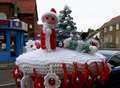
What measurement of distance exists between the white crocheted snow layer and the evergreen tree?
0.24 meters

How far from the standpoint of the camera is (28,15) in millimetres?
50281

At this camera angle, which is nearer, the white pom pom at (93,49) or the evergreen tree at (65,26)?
the white pom pom at (93,49)

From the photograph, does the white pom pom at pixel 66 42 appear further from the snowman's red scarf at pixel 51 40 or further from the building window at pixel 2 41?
the building window at pixel 2 41

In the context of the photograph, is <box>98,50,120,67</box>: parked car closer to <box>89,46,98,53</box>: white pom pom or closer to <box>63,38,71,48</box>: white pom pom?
<box>89,46,98,53</box>: white pom pom

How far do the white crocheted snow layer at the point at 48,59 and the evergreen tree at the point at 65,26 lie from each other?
243 mm

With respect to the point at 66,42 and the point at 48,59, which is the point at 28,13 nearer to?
the point at 66,42

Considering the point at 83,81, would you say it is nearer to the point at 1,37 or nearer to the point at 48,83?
the point at 48,83

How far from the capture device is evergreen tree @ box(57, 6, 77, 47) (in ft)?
17.2

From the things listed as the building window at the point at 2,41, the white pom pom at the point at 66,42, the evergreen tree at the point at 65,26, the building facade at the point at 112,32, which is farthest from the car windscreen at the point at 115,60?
the building facade at the point at 112,32

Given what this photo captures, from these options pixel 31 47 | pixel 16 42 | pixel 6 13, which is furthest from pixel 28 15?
pixel 31 47

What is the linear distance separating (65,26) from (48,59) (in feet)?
2.19

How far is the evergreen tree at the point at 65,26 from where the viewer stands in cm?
523

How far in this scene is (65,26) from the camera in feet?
17.5

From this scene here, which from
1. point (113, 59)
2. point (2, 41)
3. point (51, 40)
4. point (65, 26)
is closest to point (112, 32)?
point (2, 41)
